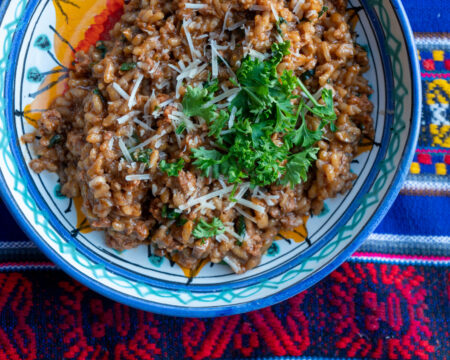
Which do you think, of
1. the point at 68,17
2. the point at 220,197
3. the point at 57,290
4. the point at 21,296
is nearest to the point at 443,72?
the point at 220,197

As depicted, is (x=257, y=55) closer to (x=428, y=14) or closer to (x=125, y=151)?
(x=125, y=151)

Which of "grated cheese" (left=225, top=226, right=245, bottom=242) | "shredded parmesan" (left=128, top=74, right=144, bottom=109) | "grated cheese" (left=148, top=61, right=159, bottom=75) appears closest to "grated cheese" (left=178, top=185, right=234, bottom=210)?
"grated cheese" (left=225, top=226, right=245, bottom=242)

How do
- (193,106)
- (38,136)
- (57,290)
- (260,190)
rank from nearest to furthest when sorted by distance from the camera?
(193,106) < (260,190) < (38,136) < (57,290)

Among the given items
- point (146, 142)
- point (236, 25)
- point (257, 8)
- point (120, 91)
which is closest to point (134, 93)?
point (120, 91)

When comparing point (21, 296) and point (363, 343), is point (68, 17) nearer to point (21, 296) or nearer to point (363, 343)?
point (21, 296)

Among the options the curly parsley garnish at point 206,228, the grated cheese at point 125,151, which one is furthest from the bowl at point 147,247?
the grated cheese at point 125,151
